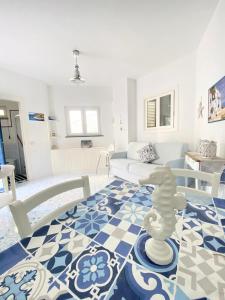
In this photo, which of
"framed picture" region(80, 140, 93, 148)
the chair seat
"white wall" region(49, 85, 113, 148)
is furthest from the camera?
"framed picture" region(80, 140, 93, 148)

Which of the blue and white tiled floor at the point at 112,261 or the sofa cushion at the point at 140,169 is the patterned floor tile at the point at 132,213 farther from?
the sofa cushion at the point at 140,169

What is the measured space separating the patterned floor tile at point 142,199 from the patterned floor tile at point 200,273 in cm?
31

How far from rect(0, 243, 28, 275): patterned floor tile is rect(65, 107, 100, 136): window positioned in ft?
13.6

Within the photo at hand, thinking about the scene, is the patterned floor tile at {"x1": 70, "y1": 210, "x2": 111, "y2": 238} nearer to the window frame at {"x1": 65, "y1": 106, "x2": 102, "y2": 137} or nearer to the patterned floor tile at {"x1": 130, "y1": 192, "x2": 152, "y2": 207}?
the patterned floor tile at {"x1": 130, "y1": 192, "x2": 152, "y2": 207}

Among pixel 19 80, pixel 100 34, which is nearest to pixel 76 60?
pixel 100 34

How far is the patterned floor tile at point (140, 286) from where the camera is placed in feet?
1.24

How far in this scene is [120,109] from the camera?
3.93 meters

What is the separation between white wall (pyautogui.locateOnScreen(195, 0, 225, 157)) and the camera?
5.42ft

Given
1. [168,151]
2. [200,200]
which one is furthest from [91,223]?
[168,151]

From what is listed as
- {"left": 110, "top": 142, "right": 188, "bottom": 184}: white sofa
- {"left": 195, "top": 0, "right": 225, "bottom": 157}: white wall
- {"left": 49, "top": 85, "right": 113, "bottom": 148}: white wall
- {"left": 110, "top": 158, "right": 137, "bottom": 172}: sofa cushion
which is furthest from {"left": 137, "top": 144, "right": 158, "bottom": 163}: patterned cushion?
{"left": 49, "top": 85, "right": 113, "bottom": 148}: white wall

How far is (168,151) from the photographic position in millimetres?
2912

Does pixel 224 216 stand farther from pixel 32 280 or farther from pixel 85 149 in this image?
pixel 85 149

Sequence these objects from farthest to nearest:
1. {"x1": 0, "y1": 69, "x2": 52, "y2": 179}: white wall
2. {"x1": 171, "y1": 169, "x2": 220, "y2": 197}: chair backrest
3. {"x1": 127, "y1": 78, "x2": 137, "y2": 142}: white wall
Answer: {"x1": 127, "y1": 78, "x2": 137, "y2": 142}: white wall
{"x1": 0, "y1": 69, "x2": 52, "y2": 179}: white wall
{"x1": 171, "y1": 169, "x2": 220, "y2": 197}: chair backrest

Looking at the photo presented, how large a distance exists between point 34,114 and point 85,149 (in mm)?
1544
